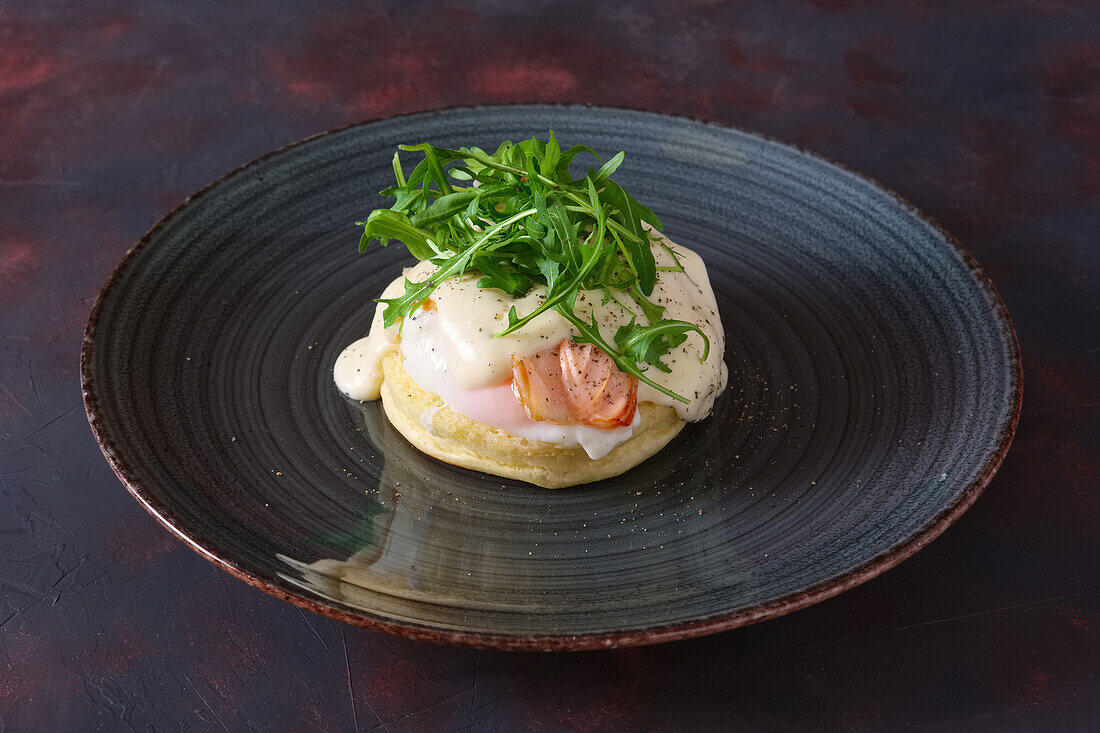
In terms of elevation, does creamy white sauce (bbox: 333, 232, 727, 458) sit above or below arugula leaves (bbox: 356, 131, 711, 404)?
below

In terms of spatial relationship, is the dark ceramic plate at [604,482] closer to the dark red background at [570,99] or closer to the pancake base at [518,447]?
the pancake base at [518,447]

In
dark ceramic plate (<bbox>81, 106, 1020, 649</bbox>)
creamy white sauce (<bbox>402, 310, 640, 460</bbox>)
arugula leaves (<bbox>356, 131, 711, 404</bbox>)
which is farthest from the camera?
creamy white sauce (<bbox>402, 310, 640, 460</bbox>)

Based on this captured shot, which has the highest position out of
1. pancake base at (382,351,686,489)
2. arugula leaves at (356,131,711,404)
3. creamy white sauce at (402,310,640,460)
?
arugula leaves at (356,131,711,404)

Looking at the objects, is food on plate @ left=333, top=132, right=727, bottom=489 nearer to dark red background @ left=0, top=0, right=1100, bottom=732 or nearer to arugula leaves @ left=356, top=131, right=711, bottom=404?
arugula leaves @ left=356, top=131, right=711, bottom=404

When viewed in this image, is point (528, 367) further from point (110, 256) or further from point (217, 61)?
point (217, 61)

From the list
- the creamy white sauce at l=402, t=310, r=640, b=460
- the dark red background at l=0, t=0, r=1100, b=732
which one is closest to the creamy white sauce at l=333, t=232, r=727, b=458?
the creamy white sauce at l=402, t=310, r=640, b=460
